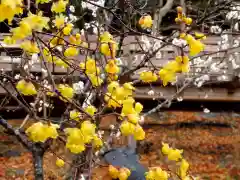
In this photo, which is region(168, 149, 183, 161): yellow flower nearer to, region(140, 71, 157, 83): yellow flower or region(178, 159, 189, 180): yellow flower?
region(178, 159, 189, 180): yellow flower

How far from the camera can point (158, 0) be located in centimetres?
1327

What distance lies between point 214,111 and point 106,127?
3346 millimetres

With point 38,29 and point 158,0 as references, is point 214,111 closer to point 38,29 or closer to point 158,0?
point 158,0

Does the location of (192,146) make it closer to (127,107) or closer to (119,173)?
(119,173)

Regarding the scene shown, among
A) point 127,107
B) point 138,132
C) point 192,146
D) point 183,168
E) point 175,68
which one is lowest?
point 192,146

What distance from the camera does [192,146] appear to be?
9.55 metres

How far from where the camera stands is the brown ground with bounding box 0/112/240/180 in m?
7.87

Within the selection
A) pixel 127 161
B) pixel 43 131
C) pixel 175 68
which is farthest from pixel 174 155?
pixel 127 161

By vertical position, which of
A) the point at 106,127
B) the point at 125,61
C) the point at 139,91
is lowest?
the point at 106,127

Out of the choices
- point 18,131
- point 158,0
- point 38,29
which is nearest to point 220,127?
point 158,0

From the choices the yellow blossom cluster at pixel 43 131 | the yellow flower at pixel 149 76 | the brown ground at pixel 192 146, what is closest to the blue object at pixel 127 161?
the brown ground at pixel 192 146

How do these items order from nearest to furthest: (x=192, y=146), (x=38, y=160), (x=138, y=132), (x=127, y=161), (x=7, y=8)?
1. (x=7, y=8)
2. (x=138, y=132)
3. (x=38, y=160)
4. (x=127, y=161)
5. (x=192, y=146)

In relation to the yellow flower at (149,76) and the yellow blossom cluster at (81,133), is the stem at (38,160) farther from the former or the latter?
the yellow blossom cluster at (81,133)

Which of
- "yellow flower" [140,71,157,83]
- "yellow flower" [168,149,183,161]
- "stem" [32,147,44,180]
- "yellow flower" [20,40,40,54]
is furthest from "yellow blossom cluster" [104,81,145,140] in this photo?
"stem" [32,147,44,180]
